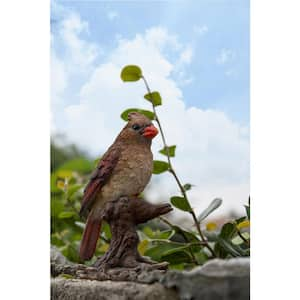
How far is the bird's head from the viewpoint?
4.33 ft

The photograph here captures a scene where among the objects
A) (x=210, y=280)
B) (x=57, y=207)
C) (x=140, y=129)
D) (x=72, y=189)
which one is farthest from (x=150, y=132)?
(x=57, y=207)

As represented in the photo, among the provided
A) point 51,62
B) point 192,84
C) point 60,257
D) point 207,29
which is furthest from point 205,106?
point 60,257

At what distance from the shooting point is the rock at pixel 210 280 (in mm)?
1112

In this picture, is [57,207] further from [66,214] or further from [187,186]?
[187,186]

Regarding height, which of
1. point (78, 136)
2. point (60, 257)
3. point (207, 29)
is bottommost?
point (60, 257)

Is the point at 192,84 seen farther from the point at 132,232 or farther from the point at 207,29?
the point at 132,232

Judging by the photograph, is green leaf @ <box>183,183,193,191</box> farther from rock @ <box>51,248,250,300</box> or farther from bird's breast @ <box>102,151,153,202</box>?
rock @ <box>51,248,250,300</box>

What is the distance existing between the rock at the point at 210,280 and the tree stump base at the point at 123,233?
0.13 m

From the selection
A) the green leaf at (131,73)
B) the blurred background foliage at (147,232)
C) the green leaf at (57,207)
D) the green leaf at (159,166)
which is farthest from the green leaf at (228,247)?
the green leaf at (57,207)

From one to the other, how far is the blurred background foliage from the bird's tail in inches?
5.4

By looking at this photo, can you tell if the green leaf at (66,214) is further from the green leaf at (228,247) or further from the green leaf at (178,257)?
the green leaf at (228,247)

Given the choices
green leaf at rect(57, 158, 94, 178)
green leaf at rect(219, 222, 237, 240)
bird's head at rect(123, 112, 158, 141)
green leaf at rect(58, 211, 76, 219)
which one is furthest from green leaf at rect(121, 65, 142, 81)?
green leaf at rect(57, 158, 94, 178)

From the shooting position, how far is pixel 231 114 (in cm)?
143

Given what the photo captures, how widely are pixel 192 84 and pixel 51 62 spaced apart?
0.36 m
